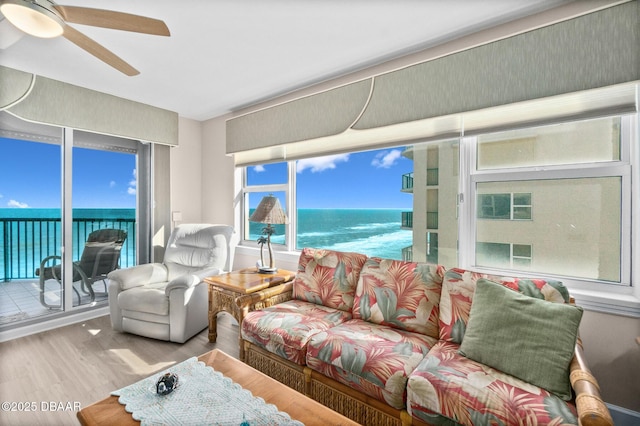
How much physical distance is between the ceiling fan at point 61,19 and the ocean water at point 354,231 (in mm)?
2310

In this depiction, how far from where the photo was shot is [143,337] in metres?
2.85

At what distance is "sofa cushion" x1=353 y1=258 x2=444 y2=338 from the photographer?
1961 mm

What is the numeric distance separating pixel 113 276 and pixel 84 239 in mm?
994

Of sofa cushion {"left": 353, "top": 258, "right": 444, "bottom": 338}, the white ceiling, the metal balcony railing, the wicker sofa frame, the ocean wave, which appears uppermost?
the white ceiling

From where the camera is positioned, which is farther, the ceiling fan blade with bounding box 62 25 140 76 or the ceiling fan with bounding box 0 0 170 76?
the ceiling fan blade with bounding box 62 25 140 76

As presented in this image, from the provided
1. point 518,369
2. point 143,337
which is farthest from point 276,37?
point 143,337

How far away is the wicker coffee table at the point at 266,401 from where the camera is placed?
1.19 meters

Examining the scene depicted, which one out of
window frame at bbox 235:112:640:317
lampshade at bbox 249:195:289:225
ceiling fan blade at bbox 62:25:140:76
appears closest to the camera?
ceiling fan blade at bbox 62:25:140:76

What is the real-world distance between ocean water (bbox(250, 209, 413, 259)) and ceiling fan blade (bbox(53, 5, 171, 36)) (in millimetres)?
2278

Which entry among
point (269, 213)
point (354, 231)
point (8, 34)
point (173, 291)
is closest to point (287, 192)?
point (269, 213)

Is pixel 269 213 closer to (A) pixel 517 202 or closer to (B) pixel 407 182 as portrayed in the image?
(B) pixel 407 182

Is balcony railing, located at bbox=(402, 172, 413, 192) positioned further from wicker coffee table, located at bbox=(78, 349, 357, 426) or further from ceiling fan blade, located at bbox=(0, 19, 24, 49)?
ceiling fan blade, located at bbox=(0, 19, 24, 49)

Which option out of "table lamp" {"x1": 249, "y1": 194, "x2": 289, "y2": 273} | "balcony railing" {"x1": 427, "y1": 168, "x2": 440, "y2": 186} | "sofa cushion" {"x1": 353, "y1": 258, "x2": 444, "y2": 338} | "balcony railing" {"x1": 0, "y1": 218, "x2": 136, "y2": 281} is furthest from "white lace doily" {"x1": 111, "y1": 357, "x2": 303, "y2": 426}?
"balcony railing" {"x1": 0, "y1": 218, "x2": 136, "y2": 281}

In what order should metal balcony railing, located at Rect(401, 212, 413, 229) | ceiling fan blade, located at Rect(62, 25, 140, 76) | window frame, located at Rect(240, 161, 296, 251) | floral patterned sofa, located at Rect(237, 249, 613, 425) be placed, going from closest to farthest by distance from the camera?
floral patterned sofa, located at Rect(237, 249, 613, 425), ceiling fan blade, located at Rect(62, 25, 140, 76), metal balcony railing, located at Rect(401, 212, 413, 229), window frame, located at Rect(240, 161, 296, 251)
